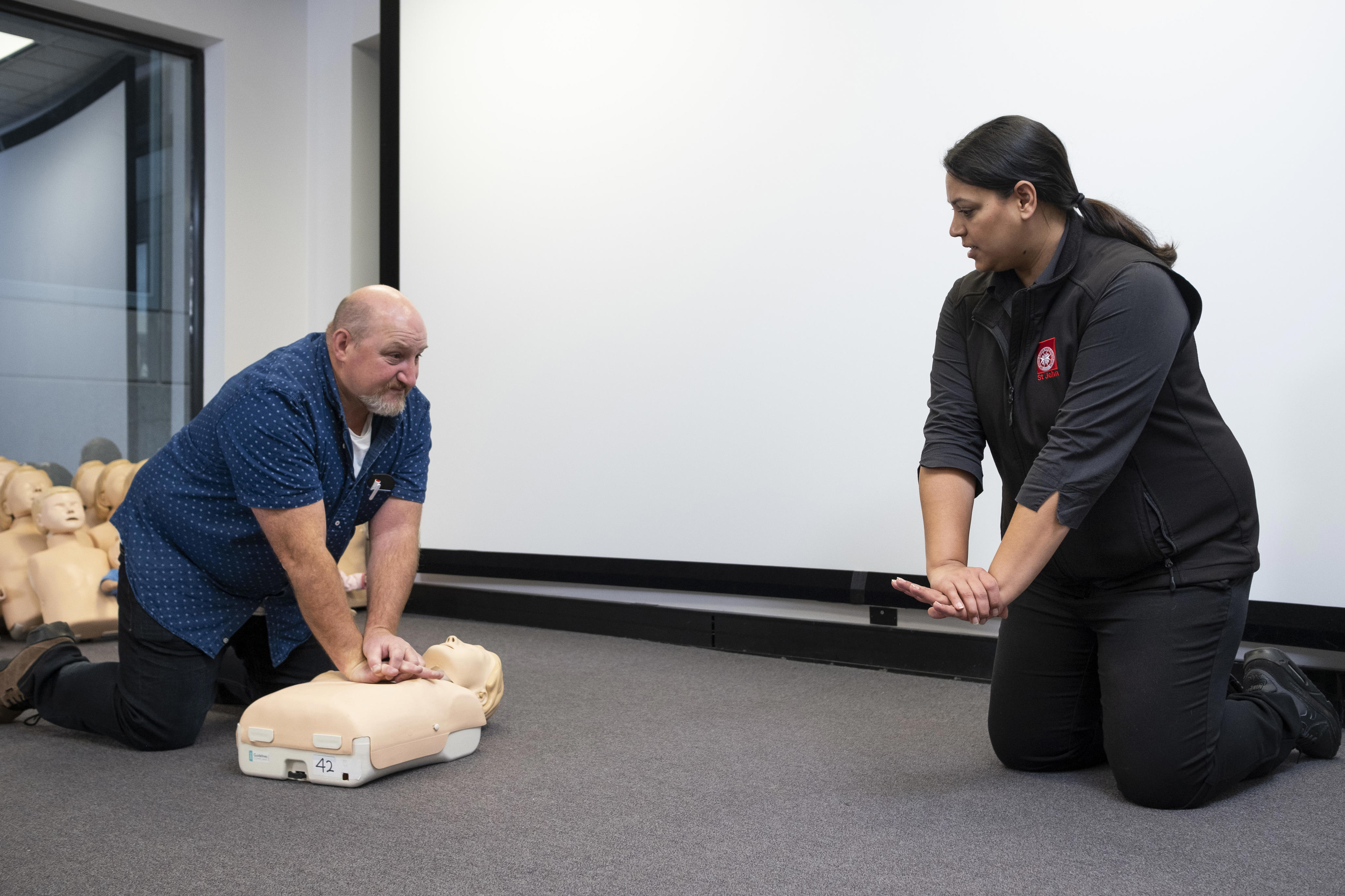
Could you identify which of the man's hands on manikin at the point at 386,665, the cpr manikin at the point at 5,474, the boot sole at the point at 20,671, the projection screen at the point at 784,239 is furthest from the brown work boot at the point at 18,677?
the projection screen at the point at 784,239

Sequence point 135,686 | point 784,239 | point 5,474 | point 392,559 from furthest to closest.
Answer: point 5,474 < point 784,239 < point 392,559 < point 135,686

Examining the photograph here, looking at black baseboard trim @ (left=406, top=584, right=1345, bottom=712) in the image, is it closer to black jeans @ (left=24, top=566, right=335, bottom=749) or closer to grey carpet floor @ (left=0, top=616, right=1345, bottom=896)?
grey carpet floor @ (left=0, top=616, right=1345, bottom=896)

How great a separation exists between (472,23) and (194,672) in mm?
2778

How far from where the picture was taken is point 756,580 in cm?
294

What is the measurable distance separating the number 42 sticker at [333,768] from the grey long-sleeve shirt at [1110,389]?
3.73 feet

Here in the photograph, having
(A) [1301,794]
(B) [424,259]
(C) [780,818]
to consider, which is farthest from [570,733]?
(B) [424,259]

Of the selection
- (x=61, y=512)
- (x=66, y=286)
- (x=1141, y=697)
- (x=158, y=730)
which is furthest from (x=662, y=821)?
(x=66, y=286)

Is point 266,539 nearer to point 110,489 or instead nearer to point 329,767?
point 329,767

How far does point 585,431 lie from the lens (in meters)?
3.39

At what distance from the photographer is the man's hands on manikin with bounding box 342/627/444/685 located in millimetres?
1723

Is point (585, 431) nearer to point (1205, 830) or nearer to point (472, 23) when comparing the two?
point (472, 23)

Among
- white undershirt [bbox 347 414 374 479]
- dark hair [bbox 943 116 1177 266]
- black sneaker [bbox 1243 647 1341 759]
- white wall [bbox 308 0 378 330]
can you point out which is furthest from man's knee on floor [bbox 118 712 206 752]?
white wall [bbox 308 0 378 330]

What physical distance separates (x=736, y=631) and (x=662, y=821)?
4.91 feet

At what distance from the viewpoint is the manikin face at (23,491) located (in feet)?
10.7
